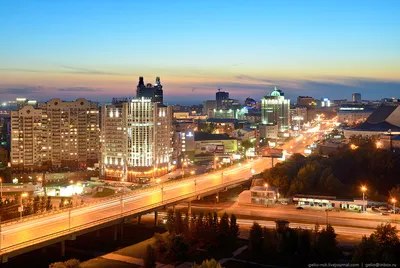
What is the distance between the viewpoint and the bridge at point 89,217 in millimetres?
20219

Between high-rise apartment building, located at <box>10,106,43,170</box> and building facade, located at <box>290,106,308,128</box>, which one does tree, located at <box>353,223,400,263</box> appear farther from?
building facade, located at <box>290,106,308,128</box>

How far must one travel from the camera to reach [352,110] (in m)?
105

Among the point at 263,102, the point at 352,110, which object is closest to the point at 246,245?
the point at 263,102

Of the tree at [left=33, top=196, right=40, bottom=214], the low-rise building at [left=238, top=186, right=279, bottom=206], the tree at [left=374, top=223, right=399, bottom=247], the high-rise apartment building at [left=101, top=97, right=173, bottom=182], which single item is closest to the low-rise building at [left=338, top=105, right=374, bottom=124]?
the high-rise apartment building at [left=101, top=97, right=173, bottom=182]

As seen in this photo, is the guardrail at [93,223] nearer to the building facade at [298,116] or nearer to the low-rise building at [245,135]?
the low-rise building at [245,135]

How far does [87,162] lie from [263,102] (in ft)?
166

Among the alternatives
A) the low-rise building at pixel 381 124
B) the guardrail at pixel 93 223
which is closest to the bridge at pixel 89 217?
the guardrail at pixel 93 223

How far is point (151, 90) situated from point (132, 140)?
166 feet

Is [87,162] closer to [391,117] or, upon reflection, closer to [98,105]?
[98,105]

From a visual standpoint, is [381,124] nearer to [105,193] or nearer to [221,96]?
[105,193]

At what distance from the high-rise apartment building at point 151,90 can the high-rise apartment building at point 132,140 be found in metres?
39.4

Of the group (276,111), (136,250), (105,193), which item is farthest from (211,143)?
(136,250)

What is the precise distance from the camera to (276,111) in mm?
93812

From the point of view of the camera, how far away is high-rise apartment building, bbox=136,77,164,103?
91062 mm
